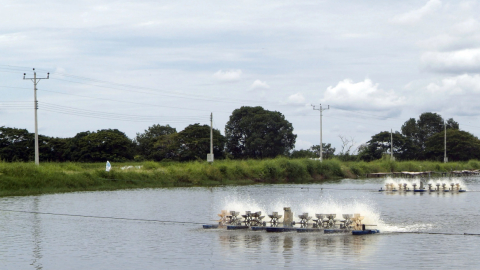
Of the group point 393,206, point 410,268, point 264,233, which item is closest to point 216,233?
point 264,233

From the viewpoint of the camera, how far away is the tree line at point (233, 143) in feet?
300

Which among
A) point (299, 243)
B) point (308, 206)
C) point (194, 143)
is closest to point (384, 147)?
point (194, 143)

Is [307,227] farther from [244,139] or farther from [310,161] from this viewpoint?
[244,139]

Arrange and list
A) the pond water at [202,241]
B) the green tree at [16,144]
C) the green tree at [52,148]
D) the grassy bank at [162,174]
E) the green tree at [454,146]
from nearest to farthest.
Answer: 1. the pond water at [202,241]
2. the grassy bank at [162,174]
3. the green tree at [16,144]
4. the green tree at [52,148]
5. the green tree at [454,146]

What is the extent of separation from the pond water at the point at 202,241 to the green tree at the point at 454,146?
8877cm

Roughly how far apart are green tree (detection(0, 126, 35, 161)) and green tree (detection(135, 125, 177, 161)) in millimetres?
19260

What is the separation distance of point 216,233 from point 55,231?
7197 mm

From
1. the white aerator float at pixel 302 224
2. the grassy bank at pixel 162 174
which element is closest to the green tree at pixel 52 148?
the grassy bank at pixel 162 174

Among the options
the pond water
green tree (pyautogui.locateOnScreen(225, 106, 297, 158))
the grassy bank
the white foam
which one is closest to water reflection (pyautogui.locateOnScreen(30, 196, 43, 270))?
the pond water

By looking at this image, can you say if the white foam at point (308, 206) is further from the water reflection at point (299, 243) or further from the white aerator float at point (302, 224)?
the water reflection at point (299, 243)

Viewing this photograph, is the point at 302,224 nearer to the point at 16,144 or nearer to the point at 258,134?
the point at 16,144

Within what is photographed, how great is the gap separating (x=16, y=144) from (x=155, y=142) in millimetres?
23453

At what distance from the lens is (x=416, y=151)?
124 meters

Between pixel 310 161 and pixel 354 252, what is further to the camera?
pixel 310 161
